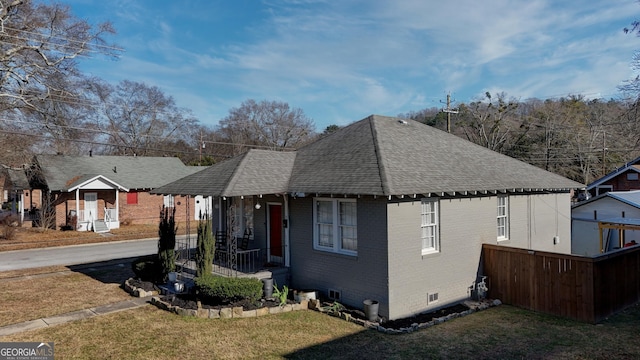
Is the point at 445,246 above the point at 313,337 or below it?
above

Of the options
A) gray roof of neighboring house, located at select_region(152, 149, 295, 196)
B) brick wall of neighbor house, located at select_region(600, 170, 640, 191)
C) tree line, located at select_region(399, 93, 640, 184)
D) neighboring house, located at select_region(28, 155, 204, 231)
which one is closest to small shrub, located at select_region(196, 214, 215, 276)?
gray roof of neighboring house, located at select_region(152, 149, 295, 196)

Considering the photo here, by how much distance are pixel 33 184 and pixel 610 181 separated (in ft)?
151

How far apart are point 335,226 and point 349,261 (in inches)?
47.2

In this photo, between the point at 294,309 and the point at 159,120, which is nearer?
the point at 294,309

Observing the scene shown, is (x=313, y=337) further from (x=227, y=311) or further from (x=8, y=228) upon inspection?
(x=8, y=228)

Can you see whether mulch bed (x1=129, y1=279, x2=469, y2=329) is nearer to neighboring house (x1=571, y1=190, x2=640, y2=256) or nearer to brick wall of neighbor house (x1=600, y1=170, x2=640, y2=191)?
neighboring house (x1=571, y1=190, x2=640, y2=256)

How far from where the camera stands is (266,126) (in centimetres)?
6144

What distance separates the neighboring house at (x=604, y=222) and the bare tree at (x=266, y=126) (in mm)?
43860

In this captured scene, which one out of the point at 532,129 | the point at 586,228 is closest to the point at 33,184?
the point at 586,228

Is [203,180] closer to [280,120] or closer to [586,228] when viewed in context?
[586,228]

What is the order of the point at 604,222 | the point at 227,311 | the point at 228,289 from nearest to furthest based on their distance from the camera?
→ 1. the point at 227,311
2. the point at 228,289
3. the point at 604,222

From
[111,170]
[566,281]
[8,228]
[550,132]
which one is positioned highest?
[550,132]

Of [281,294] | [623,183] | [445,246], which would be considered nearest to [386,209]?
[445,246]

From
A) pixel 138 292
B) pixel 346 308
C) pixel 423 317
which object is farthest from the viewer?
pixel 138 292
